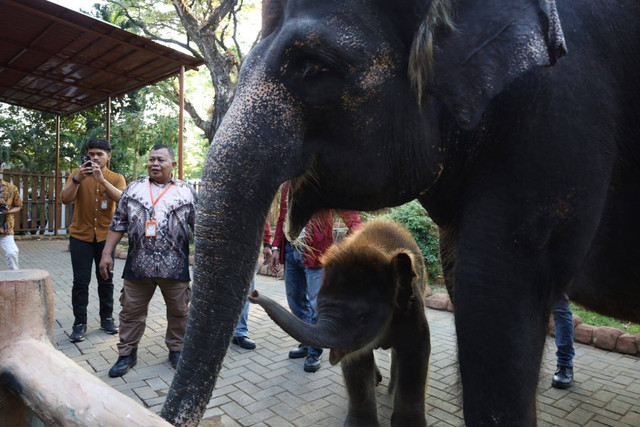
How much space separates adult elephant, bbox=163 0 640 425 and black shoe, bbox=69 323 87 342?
4759 millimetres

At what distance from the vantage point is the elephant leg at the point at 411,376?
3189 mm

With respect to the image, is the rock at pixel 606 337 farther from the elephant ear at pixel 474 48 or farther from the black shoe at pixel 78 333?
the black shoe at pixel 78 333

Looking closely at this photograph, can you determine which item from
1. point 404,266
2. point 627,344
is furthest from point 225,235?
point 627,344

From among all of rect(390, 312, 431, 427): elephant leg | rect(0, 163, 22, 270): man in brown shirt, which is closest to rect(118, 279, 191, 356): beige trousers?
rect(390, 312, 431, 427): elephant leg

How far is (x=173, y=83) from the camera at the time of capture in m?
20.6

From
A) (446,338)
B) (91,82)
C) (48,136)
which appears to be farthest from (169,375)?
(48,136)

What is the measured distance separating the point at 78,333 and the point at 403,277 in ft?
13.8

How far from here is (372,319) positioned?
2.88m

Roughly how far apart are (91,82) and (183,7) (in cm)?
461

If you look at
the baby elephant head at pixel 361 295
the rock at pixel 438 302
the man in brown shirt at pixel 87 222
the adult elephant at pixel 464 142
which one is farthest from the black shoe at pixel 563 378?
the man in brown shirt at pixel 87 222

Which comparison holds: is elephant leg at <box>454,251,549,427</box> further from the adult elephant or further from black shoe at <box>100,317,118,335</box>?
black shoe at <box>100,317,118,335</box>

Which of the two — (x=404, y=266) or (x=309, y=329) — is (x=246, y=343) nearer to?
(x=404, y=266)

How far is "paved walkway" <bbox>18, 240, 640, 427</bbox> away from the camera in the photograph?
363cm

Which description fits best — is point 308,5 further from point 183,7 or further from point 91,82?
point 183,7
